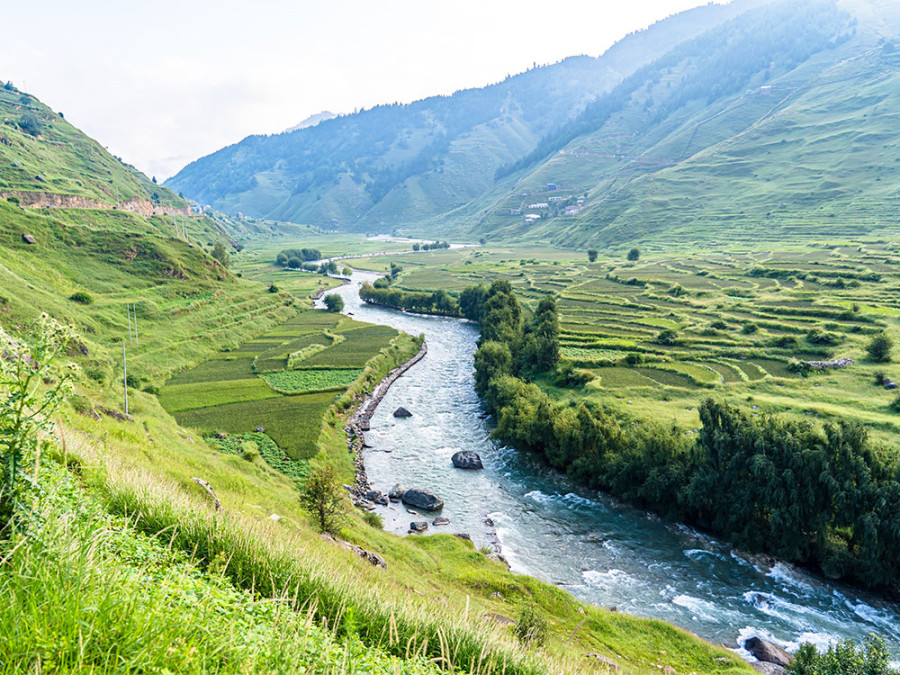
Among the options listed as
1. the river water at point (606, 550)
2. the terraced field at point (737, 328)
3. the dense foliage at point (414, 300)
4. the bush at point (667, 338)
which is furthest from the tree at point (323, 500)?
the dense foliage at point (414, 300)

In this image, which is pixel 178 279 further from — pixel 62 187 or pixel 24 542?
pixel 24 542

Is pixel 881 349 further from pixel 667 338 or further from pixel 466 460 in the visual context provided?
pixel 466 460

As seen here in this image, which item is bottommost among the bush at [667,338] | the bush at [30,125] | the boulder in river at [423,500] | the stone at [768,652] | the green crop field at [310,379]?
the stone at [768,652]

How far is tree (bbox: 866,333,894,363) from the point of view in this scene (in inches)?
2566

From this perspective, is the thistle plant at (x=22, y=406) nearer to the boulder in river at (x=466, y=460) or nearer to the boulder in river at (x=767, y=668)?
the boulder in river at (x=767, y=668)

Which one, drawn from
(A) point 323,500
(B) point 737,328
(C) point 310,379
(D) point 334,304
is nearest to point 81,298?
(C) point 310,379

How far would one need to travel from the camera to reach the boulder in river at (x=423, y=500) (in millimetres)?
45750

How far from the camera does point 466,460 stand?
176ft

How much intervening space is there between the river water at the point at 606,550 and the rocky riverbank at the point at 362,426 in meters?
1.44

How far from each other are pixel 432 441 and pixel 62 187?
15239 cm

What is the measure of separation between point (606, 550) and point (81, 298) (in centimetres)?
9146

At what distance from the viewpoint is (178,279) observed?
108438 millimetres

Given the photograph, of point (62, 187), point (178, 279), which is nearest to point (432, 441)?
point (178, 279)

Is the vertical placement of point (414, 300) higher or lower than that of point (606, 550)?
higher
